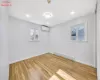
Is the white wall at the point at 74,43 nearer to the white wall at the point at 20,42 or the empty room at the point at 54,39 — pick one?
the empty room at the point at 54,39

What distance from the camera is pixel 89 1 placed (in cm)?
194

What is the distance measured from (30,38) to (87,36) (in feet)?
10.6

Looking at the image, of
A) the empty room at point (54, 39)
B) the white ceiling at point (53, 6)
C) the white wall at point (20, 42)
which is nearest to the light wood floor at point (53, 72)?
the empty room at point (54, 39)

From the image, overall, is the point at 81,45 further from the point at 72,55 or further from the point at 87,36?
the point at 72,55

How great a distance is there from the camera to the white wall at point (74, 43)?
2.82m

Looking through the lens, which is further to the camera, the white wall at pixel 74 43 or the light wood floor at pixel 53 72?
the white wall at pixel 74 43

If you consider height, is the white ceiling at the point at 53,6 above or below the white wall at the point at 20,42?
above

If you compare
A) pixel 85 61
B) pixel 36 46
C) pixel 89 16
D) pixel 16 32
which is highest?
pixel 89 16

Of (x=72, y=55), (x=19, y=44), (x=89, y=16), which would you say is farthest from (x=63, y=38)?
(x=19, y=44)

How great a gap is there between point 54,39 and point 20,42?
2595 mm

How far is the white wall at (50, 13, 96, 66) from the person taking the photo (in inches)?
111

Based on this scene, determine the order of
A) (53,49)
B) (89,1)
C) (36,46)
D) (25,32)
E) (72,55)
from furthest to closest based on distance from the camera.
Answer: (53,49)
(36,46)
(25,32)
(72,55)
(89,1)

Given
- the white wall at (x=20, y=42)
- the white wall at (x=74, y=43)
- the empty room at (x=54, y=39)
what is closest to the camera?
the empty room at (x=54, y=39)

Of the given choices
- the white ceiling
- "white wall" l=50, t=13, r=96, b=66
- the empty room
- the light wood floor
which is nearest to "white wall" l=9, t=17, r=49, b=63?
the empty room
